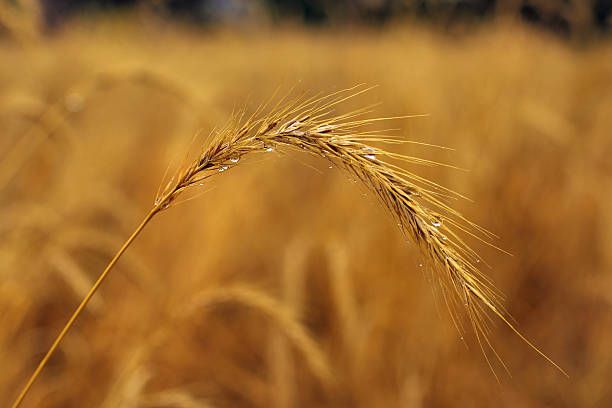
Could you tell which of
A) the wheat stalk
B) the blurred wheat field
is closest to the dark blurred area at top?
the blurred wheat field

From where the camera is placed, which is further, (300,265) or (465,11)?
(465,11)

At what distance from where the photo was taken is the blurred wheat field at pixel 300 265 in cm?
135

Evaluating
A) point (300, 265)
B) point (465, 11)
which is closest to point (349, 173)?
point (300, 265)

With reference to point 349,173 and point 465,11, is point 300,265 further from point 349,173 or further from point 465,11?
point 465,11

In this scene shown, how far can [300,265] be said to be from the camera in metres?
1.52

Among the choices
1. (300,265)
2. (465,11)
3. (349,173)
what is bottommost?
(300,265)

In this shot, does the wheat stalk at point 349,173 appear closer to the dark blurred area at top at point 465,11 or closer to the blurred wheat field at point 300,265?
the blurred wheat field at point 300,265

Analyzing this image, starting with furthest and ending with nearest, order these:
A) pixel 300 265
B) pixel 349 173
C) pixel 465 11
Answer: pixel 465 11, pixel 300 265, pixel 349 173

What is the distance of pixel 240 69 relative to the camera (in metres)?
6.14

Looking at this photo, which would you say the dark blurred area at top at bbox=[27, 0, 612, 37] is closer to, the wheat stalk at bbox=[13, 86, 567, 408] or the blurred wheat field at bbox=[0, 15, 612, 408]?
the blurred wheat field at bbox=[0, 15, 612, 408]

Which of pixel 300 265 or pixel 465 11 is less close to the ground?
pixel 465 11

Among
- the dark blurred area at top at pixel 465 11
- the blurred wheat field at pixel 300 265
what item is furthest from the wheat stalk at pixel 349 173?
the dark blurred area at top at pixel 465 11

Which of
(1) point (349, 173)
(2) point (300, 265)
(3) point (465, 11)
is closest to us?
(1) point (349, 173)

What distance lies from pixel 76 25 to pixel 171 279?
3.12 metres
